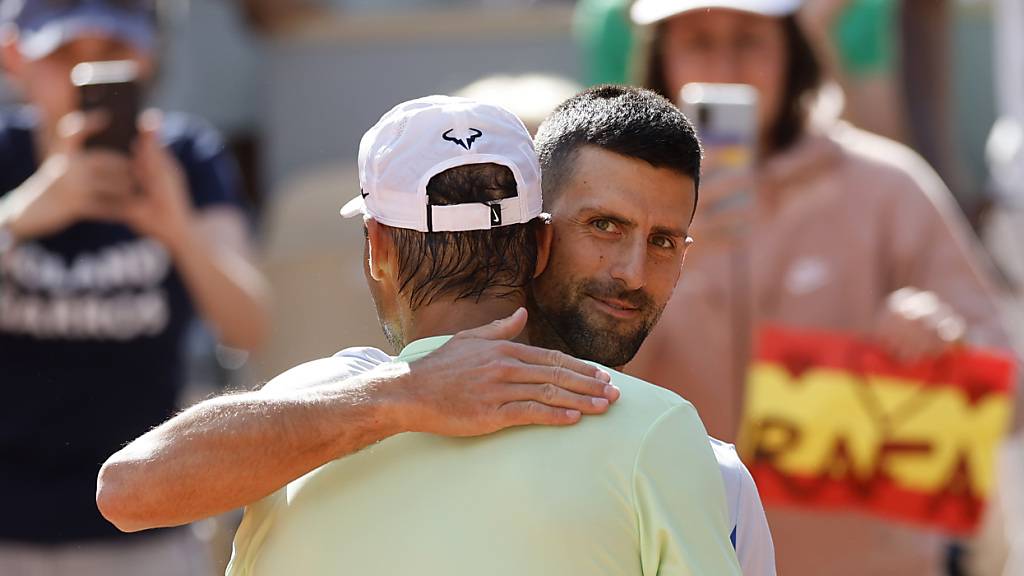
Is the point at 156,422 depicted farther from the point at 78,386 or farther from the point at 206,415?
the point at 206,415

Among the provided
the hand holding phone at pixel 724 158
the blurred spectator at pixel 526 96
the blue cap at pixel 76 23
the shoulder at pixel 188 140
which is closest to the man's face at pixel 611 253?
the hand holding phone at pixel 724 158

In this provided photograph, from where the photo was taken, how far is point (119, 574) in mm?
3918

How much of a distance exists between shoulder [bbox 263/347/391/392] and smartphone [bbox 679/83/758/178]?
1.43 metres

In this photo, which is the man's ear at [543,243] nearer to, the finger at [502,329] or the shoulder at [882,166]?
the finger at [502,329]

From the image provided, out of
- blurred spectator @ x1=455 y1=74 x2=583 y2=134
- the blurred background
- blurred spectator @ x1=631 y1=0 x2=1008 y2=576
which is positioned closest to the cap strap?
blurred spectator @ x1=631 y1=0 x2=1008 y2=576

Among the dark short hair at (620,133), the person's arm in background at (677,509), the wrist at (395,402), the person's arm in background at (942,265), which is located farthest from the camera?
the person's arm in background at (942,265)

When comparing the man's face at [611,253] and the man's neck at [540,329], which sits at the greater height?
the man's face at [611,253]

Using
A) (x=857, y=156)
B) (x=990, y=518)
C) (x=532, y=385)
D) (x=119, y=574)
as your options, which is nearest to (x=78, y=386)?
(x=119, y=574)

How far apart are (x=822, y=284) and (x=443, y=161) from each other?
1951 mm

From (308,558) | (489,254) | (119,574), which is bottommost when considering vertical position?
(119,574)

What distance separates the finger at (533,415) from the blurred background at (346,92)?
3789 millimetres

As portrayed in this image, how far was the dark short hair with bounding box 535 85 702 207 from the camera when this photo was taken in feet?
6.90

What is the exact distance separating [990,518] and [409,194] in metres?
3.24

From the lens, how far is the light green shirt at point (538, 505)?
1.77m
